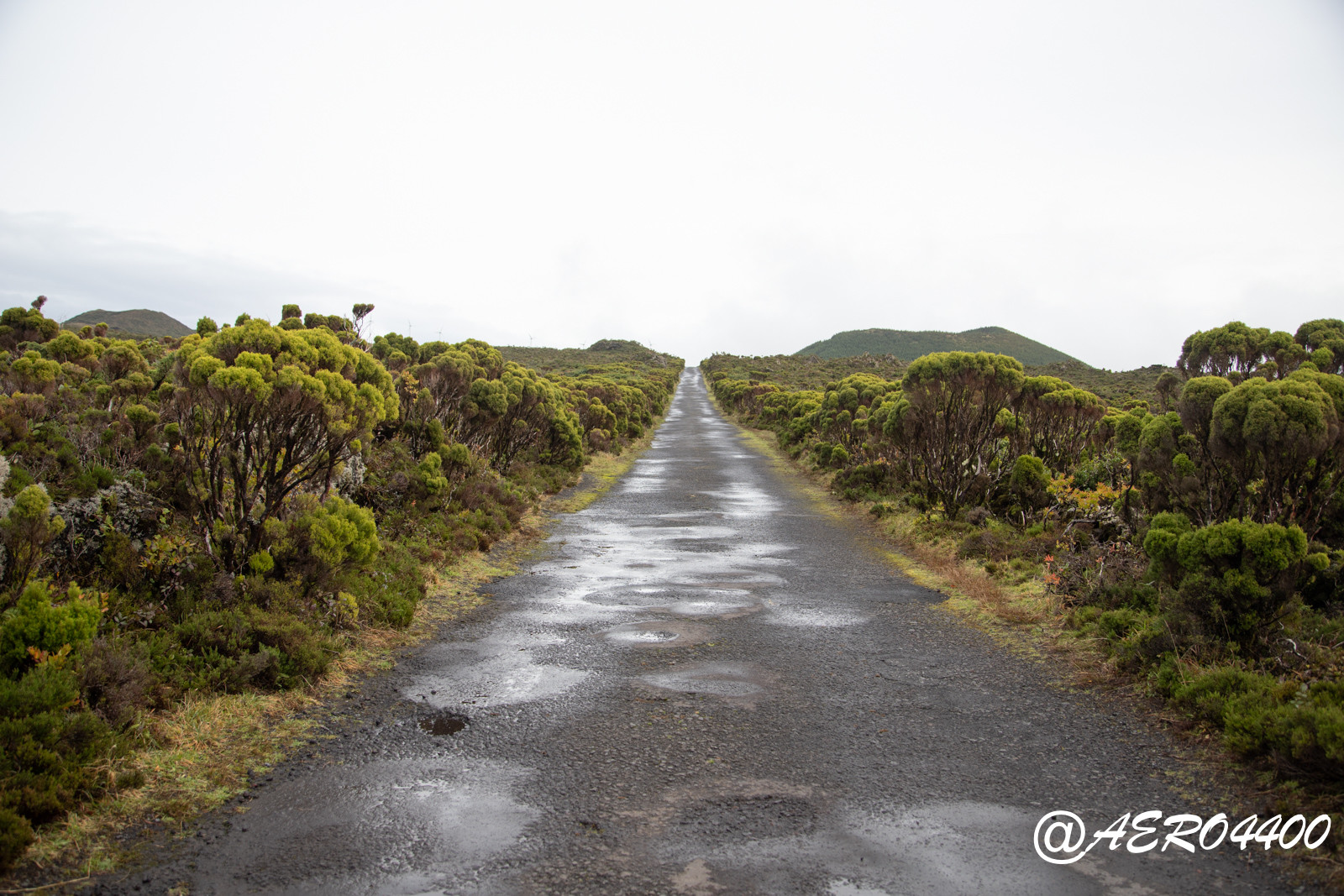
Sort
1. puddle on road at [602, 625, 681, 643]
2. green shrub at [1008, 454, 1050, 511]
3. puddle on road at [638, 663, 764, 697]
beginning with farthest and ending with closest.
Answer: green shrub at [1008, 454, 1050, 511]
puddle on road at [602, 625, 681, 643]
puddle on road at [638, 663, 764, 697]

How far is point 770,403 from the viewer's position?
40844mm

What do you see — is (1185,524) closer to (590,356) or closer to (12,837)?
(12,837)

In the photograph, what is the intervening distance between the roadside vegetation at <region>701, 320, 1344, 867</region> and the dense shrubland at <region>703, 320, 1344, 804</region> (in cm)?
2

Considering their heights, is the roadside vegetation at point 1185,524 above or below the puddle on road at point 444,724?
above

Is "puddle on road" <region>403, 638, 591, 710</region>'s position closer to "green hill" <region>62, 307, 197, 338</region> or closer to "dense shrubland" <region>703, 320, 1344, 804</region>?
"dense shrubland" <region>703, 320, 1344, 804</region>

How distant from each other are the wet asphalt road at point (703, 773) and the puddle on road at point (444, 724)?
A: 2 centimetres

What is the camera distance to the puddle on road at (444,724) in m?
5.31

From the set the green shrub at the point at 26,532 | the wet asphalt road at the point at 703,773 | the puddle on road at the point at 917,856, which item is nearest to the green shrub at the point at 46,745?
the wet asphalt road at the point at 703,773

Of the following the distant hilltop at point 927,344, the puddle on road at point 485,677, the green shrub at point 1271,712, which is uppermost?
the distant hilltop at point 927,344

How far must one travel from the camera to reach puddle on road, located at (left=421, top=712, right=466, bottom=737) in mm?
5312

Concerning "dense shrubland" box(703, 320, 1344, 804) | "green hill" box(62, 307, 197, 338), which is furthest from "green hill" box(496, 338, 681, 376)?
"dense shrubland" box(703, 320, 1344, 804)

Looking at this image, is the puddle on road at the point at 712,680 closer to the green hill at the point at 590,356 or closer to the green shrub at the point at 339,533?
the green shrub at the point at 339,533

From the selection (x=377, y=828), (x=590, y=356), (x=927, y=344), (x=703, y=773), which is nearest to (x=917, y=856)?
(x=703, y=773)

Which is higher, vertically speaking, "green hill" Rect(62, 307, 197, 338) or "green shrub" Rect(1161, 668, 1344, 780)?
"green hill" Rect(62, 307, 197, 338)
